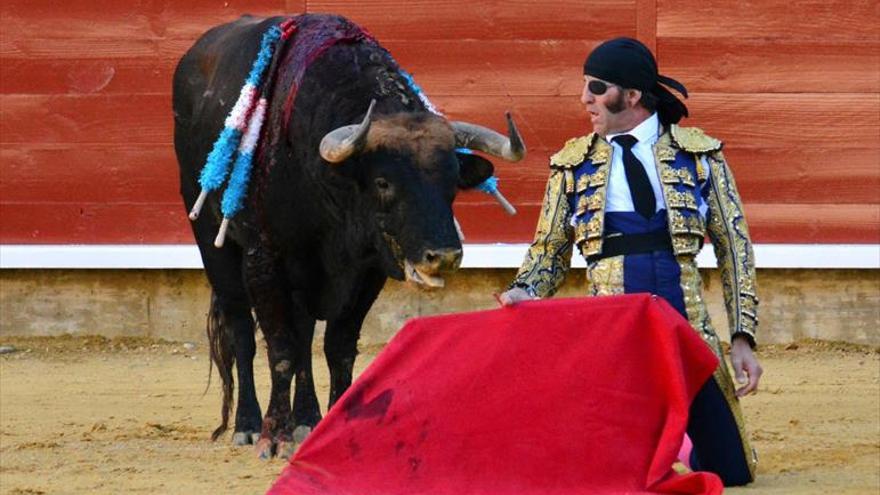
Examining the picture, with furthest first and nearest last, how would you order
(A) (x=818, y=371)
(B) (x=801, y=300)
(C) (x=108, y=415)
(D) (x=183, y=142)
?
(B) (x=801, y=300), (A) (x=818, y=371), (C) (x=108, y=415), (D) (x=183, y=142)

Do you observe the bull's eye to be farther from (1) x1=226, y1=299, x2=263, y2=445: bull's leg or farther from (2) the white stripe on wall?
(2) the white stripe on wall

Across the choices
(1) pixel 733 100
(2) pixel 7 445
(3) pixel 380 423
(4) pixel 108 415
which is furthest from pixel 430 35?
(3) pixel 380 423

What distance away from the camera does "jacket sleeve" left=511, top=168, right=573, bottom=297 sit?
4.61m

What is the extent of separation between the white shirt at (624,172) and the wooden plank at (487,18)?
418 cm

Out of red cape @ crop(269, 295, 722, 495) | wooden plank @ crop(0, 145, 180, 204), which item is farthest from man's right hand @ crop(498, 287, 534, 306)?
wooden plank @ crop(0, 145, 180, 204)

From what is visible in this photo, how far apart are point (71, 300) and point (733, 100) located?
2964 mm

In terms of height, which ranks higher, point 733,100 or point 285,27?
point 285,27

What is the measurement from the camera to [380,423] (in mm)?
4289

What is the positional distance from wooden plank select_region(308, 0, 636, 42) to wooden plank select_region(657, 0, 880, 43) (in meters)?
0.35

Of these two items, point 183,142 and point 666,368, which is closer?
point 666,368

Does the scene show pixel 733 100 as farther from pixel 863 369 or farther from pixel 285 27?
pixel 285 27

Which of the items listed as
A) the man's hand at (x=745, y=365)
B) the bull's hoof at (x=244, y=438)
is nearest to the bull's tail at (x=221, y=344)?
the bull's hoof at (x=244, y=438)

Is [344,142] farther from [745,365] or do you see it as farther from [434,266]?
[745,365]

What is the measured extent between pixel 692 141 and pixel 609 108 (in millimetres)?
235
